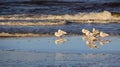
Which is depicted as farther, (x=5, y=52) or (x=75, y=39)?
(x=75, y=39)

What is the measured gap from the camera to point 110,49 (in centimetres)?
1360

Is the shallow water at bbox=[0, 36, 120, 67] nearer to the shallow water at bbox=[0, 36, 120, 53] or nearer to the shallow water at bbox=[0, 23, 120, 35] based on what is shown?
the shallow water at bbox=[0, 36, 120, 53]

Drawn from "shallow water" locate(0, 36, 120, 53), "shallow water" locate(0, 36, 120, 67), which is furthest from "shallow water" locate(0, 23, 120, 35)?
"shallow water" locate(0, 36, 120, 67)

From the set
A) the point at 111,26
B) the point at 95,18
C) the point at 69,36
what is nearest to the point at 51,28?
the point at 111,26

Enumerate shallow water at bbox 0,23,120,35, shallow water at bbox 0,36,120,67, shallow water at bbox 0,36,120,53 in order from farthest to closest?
shallow water at bbox 0,23,120,35 → shallow water at bbox 0,36,120,53 → shallow water at bbox 0,36,120,67

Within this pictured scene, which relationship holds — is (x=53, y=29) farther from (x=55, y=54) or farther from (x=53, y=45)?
(x=55, y=54)

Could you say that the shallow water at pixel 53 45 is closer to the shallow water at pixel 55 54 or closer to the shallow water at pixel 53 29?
the shallow water at pixel 55 54

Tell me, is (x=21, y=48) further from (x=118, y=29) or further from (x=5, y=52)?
(x=118, y=29)

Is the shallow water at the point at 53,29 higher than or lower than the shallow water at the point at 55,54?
lower

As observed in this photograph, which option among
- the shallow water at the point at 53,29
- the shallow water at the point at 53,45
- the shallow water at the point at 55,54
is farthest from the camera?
the shallow water at the point at 53,29

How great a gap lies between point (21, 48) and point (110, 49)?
2.39 meters

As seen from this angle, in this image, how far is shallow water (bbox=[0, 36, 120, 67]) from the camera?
1161 cm

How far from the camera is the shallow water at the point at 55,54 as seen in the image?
38.1ft

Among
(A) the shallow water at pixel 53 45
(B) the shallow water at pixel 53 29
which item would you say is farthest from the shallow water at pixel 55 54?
(B) the shallow water at pixel 53 29
